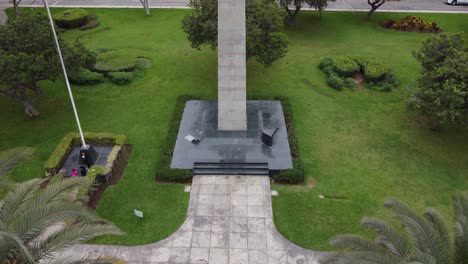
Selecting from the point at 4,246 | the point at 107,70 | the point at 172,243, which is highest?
the point at 4,246

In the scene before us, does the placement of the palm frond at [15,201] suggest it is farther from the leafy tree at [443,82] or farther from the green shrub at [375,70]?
the green shrub at [375,70]

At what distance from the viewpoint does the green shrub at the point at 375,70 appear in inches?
1053

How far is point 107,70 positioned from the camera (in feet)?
90.2

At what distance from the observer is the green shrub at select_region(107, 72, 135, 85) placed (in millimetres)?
26584

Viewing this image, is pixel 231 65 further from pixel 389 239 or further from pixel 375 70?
pixel 389 239

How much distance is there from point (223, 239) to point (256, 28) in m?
13.5

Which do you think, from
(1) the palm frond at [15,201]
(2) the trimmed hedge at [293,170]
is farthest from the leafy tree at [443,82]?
(1) the palm frond at [15,201]

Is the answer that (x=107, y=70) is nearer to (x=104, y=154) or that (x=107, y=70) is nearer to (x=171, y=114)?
(x=171, y=114)

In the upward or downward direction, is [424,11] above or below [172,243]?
above

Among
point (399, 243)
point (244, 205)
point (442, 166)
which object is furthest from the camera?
point (442, 166)

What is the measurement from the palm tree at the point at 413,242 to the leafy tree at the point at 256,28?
1501 cm

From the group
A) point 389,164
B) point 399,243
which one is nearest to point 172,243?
point 399,243

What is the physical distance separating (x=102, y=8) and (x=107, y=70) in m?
16.1

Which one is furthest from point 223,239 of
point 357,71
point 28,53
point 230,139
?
point 357,71
